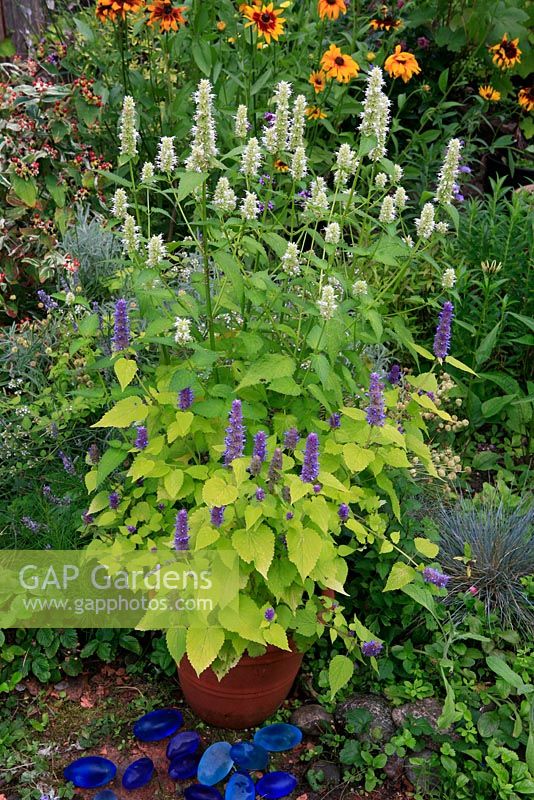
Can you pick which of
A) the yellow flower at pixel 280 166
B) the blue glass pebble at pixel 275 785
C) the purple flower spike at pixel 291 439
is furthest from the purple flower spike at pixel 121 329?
the yellow flower at pixel 280 166

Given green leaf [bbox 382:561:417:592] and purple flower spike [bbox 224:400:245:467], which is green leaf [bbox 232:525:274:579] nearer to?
purple flower spike [bbox 224:400:245:467]

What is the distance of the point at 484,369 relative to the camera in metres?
3.55

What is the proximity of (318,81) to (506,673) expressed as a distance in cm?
288

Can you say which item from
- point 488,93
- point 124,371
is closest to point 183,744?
point 124,371

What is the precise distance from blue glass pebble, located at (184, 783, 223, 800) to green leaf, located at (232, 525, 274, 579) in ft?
2.17

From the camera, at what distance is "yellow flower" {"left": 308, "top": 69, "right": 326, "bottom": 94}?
386cm

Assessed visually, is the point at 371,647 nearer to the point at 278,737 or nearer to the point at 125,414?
the point at 278,737

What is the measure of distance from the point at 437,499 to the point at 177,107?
7.15 feet

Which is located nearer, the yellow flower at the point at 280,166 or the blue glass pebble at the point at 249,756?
the blue glass pebble at the point at 249,756

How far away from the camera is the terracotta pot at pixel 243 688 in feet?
7.10

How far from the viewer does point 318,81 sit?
3895mm

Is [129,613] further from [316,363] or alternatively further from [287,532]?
[316,363]

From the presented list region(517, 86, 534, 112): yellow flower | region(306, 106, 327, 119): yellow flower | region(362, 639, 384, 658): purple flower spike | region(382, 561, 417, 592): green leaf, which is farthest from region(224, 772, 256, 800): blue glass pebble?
region(517, 86, 534, 112): yellow flower

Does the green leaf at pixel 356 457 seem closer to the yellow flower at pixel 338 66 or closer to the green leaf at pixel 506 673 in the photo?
the green leaf at pixel 506 673
